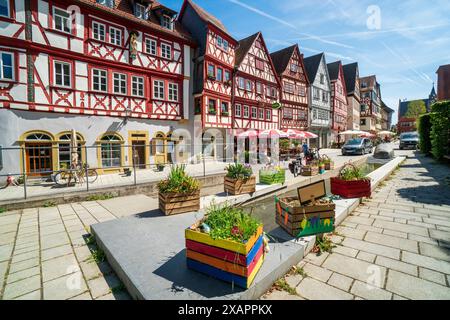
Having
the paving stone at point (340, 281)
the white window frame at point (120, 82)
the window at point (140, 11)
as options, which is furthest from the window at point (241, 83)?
the paving stone at point (340, 281)

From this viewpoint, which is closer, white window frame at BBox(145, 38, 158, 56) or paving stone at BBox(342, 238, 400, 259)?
paving stone at BBox(342, 238, 400, 259)

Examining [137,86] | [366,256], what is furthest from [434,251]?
[137,86]

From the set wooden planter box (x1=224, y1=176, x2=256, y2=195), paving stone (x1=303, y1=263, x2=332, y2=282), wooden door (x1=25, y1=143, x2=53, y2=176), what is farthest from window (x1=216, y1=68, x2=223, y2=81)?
paving stone (x1=303, y1=263, x2=332, y2=282)

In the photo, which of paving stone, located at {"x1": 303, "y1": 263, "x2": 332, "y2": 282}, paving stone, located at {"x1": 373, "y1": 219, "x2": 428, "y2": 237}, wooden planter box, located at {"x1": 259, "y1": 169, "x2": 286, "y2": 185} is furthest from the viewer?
wooden planter box, located at {"x1": 259, "y1": 169, "x2": 286, "y2": 185}

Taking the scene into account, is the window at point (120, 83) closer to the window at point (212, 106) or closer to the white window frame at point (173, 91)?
the white window frame at point (173, 91)

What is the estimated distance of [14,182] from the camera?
9547mm

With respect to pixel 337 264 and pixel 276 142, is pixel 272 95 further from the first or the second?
pixel 337 264

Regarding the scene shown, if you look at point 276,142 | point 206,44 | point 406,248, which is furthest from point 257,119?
point 406,248

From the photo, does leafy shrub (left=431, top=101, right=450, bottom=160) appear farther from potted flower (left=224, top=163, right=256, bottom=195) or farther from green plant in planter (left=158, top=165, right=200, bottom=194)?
green plant in planter (left=158, top=165, right=200, bottom=194)

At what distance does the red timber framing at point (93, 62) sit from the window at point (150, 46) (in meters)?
0.21

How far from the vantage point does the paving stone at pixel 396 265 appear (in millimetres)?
3089

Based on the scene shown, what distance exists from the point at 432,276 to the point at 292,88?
28.6 m

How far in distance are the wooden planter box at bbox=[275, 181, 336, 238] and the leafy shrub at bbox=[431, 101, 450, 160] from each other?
1408cm

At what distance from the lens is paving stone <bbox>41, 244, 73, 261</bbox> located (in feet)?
12.2
